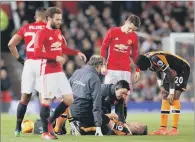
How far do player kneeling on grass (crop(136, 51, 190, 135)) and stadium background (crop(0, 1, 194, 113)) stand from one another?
8781 millimetres

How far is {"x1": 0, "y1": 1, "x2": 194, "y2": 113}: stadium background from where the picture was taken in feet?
72.7

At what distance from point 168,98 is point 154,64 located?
635 mm

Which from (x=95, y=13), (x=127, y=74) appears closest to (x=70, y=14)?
(x=95, y=13)

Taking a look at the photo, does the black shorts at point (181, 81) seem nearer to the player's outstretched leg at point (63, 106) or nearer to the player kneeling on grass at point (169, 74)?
the player kneeling on grass at point (169, 74)

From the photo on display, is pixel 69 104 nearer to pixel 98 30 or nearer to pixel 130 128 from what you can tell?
pixel 130 128

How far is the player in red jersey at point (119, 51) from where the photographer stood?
43.4ft

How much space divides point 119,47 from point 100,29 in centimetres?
1135

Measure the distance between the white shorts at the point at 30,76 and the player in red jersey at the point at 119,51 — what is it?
1.87 metres

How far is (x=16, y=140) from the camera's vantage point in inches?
420

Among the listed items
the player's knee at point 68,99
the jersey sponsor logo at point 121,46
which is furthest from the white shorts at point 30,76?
the jersey sponsor logo at point 121,46

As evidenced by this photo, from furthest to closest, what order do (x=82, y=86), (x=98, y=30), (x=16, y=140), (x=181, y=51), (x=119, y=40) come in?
1. (x=98, y=30)
2. (x=181, y=51)
3. (x=119, y=40)
4. (x=82, y=86)
5. (x=16, y=140)

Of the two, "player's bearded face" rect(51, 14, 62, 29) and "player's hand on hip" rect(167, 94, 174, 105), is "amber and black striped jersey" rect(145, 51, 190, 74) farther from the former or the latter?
"player's bearded face" rect(51, 14, 62, 29)

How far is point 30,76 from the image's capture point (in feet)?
38.1

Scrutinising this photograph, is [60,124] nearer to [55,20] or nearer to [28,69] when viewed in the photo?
[28,69]
